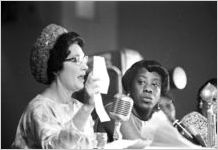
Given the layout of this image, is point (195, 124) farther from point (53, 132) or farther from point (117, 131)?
point (53, 132)

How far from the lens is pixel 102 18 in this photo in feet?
8.79

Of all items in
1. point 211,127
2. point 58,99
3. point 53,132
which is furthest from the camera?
point 211,127

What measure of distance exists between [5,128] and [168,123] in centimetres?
89

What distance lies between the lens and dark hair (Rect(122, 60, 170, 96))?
2645 millimetres

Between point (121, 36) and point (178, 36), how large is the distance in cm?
32

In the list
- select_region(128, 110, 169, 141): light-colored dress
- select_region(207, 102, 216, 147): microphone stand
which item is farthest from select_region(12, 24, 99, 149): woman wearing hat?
select_region(207, 102, 216, 147): microphone stand

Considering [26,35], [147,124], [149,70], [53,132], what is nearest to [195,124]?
[147,124]

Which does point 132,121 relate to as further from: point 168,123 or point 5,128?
point 5,128

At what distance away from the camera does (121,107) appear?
2641mm

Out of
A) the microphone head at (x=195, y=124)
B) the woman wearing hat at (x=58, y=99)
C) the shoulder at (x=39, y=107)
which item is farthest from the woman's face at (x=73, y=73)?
the microphone head at (x=195, y=124)

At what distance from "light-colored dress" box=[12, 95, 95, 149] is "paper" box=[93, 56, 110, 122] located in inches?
2.8

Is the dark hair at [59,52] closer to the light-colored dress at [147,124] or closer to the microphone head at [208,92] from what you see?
the light-colored dress at [147,124]

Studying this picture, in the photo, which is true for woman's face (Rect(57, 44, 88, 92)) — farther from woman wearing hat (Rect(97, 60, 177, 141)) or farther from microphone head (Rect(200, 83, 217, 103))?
microphone head (Rect(200, 83, 217, 103))

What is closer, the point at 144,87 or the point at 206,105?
the point at 144,87
